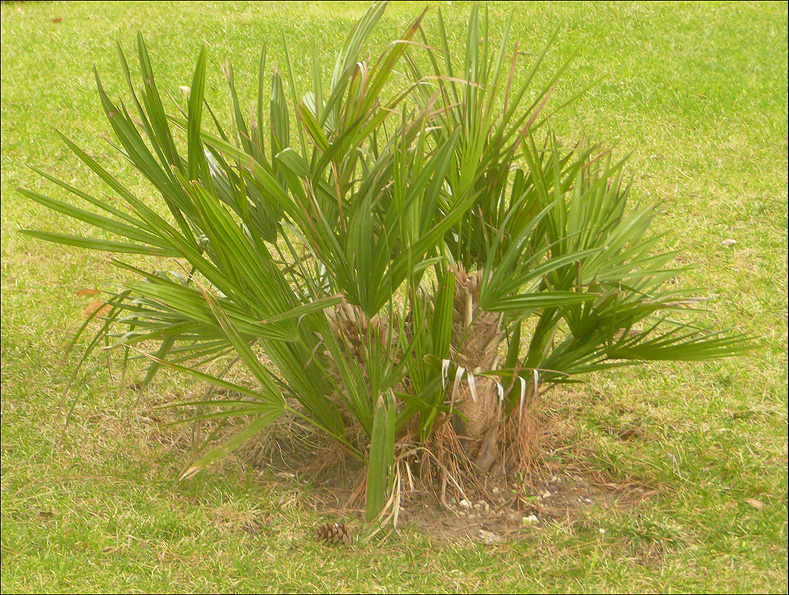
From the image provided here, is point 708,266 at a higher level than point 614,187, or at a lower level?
lower

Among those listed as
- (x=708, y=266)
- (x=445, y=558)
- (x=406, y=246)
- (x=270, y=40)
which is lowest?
(x=445, y=558)

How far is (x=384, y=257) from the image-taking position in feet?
8.49

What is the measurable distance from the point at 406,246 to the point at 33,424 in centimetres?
211

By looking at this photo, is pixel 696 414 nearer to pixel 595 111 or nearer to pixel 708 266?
pixel 708 266

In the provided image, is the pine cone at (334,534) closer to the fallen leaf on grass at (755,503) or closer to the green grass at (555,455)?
the green grass at (555,455)

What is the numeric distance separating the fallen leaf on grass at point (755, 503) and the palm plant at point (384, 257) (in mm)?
800

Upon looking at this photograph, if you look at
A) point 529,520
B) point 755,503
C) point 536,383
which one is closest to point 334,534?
point 529,520

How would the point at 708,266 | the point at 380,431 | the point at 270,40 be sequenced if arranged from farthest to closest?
1. the point at 270,40
2. the point at 708,266
3. the point at 380,431

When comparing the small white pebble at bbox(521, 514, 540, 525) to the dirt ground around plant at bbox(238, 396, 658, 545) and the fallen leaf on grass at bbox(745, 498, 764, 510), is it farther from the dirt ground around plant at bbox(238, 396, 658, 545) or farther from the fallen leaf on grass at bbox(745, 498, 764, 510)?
the fallen leaf on grass at bbox(745, 498, 764, 510)

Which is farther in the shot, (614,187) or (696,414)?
(696,414)

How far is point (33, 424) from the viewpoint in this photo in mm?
3736

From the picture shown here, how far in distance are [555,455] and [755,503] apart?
28.9 inches

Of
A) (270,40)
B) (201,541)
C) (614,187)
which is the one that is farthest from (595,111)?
(201,541)

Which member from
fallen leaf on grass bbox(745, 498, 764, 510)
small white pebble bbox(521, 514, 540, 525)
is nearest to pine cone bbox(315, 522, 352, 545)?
small white pebble bbox(521, 514, 540, 525)
